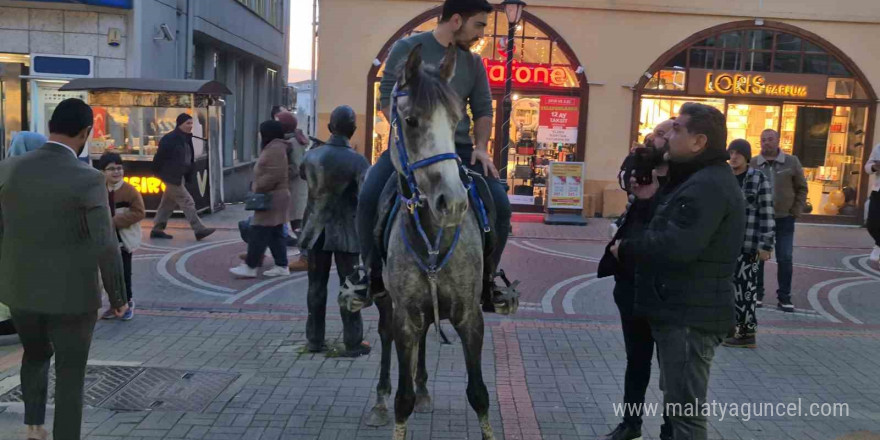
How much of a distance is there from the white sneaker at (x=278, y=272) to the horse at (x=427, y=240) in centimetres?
606

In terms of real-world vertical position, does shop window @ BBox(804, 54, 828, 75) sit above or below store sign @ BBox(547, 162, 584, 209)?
above

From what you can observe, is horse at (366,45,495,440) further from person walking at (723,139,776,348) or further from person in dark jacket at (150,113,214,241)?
person in dark jacket at (150,113,214,241)

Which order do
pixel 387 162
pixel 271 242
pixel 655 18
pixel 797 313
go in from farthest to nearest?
pixel 655 18, pixel 271 242, pixel 797 313, pixel 387 162

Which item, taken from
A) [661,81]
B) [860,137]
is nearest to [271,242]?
[661,81]

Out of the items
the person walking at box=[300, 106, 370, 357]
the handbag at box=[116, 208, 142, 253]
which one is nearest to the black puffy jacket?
the person walking at box=[300, 106, 370, 357]

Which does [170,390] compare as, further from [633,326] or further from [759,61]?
[759,61]

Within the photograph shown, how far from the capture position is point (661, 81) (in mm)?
17953

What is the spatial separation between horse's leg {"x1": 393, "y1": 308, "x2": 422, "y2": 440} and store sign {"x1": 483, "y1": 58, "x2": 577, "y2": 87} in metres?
13.8

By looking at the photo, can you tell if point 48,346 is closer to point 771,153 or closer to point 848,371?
point 848,371

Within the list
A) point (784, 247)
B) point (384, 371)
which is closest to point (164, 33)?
point (784, 247)

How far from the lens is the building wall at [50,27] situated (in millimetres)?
16547

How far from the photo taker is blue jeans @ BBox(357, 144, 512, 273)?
5043 millimetres

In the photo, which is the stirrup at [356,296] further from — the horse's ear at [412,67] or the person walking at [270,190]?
the person walking at [270,190]

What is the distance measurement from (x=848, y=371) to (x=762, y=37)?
12676 mm
